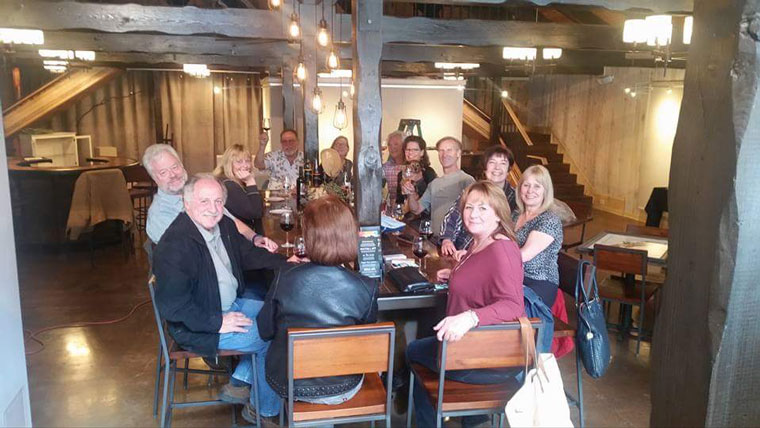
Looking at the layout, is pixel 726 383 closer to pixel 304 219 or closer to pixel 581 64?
pixel 304 219

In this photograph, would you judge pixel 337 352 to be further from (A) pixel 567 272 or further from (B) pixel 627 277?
(B) pixel 627 277

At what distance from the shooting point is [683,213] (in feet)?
4.63

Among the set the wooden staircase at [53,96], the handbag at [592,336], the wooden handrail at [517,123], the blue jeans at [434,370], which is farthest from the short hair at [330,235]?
the wooden handrail at [517,123]

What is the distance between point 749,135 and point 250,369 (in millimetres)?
2545

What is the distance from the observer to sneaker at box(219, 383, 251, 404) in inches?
122

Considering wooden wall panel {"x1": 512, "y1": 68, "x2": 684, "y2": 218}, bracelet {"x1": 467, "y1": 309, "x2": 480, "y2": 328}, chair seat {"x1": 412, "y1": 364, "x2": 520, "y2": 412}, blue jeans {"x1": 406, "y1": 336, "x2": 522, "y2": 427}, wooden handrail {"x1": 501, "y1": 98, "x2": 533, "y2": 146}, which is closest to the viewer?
bracelet {"x1": 467, "y1": 309, "x2": 480, "y2": 328}

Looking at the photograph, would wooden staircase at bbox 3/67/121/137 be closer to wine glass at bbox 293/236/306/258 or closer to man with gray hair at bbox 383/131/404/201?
man with gray hair at bbox 383/131/404/201

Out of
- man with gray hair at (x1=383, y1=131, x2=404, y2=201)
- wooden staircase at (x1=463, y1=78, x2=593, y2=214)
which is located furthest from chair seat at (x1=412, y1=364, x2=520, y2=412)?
wooden staircase at (x1=463, y1=78, x2=593, y2=214)

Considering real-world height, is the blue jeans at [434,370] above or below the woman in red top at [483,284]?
below

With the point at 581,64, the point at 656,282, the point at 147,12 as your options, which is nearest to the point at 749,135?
the point at 656,282

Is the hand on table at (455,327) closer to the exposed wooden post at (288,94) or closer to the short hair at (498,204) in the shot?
the short hair at (498,204)

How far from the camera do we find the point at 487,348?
2.17 metres

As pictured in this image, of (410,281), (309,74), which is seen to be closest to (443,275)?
(410,281)

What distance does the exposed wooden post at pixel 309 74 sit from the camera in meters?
6.23
